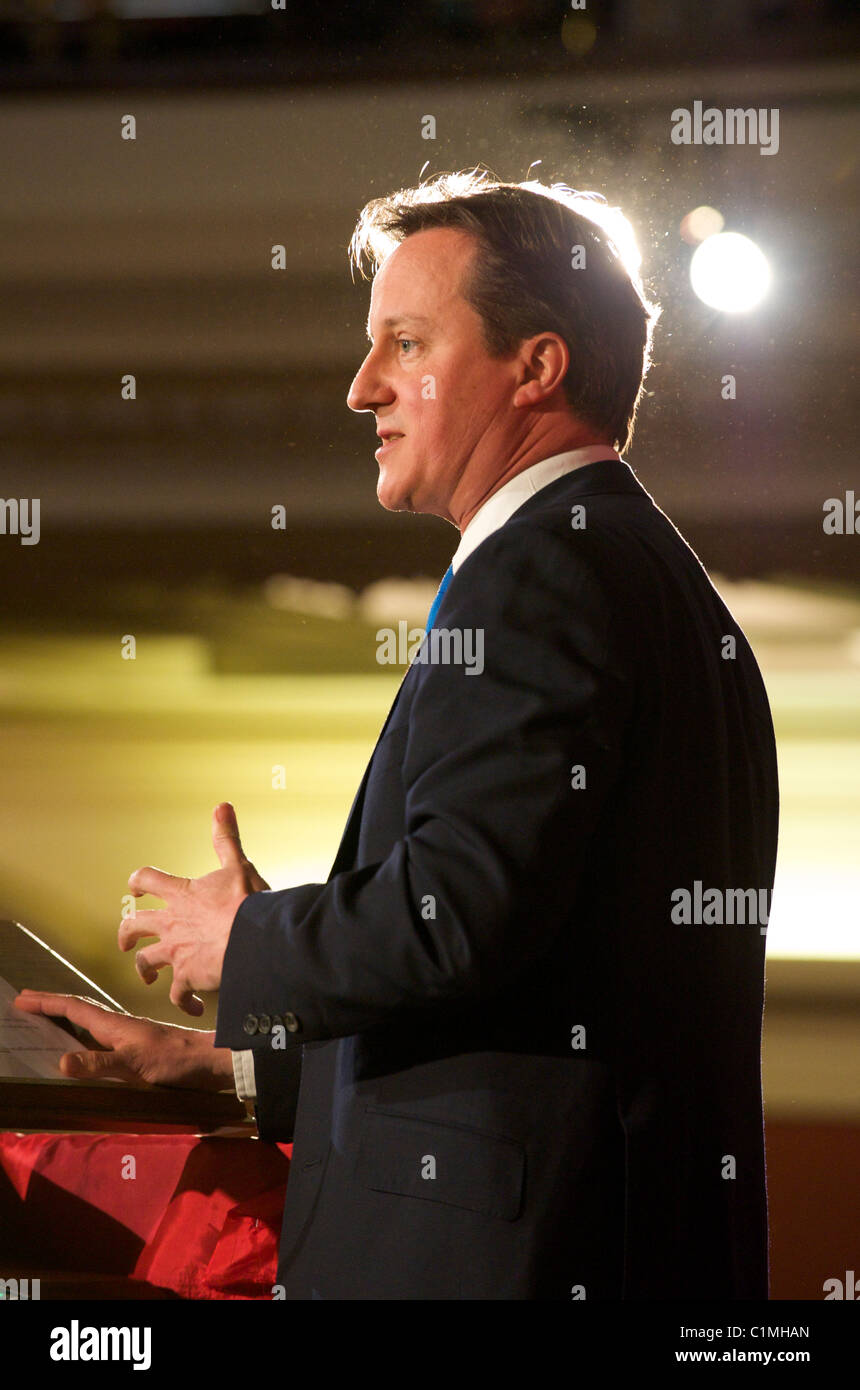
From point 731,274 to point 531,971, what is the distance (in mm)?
2389

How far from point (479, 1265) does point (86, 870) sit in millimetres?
2514

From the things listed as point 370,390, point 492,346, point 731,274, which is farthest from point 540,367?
point 731,274

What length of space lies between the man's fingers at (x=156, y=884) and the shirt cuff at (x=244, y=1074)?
239 millimetres

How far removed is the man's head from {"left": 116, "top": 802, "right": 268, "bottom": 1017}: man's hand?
16.7 inches

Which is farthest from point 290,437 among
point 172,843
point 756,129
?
point 756,129

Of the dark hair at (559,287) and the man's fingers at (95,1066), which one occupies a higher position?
the dark hair at (559,287)

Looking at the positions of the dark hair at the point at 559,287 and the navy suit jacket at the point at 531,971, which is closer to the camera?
the navy suit jacket at the point at 531,971

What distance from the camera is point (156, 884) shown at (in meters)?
1.21

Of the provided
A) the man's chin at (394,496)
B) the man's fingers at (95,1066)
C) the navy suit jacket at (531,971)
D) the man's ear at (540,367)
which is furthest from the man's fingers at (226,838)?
the man's ear at (540,367)

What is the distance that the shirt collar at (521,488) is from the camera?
4.20ft

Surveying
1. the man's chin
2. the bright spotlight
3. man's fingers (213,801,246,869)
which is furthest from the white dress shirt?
the bright spotlight

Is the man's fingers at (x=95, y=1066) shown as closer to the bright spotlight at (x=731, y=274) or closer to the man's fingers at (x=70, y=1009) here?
the man's fingers at (x=70, y=1009)

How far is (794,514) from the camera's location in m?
3.18

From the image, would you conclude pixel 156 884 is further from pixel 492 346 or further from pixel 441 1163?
pixel 492 346
